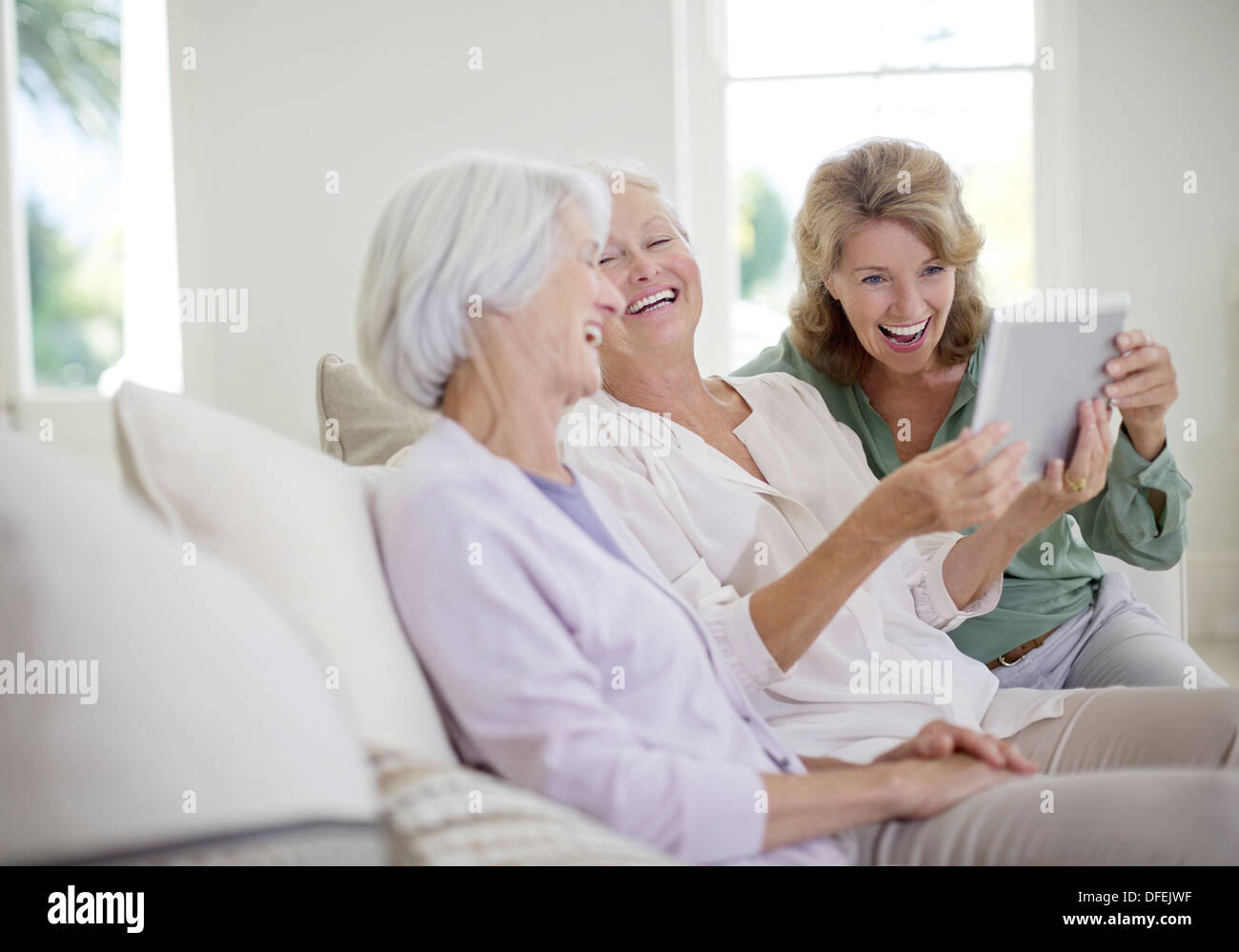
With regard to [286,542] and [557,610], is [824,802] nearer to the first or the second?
[557,610]

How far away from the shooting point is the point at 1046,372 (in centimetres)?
150

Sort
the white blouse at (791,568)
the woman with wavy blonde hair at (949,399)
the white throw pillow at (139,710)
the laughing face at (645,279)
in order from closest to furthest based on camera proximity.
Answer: the white throw pillow at (139,710) < the white blouse at (791,568) < the laughing face at (645,279) < the woman with wavy blonde hair at (949,399)

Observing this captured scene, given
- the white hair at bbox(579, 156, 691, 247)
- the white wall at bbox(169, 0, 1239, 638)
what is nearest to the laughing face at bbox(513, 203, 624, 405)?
the white hair at bbox(579, 156, 691, 247)

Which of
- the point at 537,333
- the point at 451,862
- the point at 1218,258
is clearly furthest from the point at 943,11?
the point at 451,862

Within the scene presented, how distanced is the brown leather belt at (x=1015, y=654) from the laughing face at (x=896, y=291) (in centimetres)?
52

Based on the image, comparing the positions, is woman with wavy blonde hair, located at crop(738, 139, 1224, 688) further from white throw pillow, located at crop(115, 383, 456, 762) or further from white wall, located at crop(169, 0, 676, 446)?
white wall, located at crop(169, 0, 676, 446)

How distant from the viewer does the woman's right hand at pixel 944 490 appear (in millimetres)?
1319

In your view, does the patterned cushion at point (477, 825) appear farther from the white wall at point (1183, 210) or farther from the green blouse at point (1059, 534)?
the white wall at point (1183, 210)

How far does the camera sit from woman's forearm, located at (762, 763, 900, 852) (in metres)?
1.07

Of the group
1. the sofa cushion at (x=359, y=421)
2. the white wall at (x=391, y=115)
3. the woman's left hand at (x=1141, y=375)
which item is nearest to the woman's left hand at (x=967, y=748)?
the woman's left hand at (x=1141, y=375)

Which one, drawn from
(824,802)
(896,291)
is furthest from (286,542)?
(896,291)

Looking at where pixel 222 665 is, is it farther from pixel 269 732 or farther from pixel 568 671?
pixel 568 671

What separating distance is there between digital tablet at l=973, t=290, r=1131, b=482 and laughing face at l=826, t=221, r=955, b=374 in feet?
0.87

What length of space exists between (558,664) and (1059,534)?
1.31 metres
